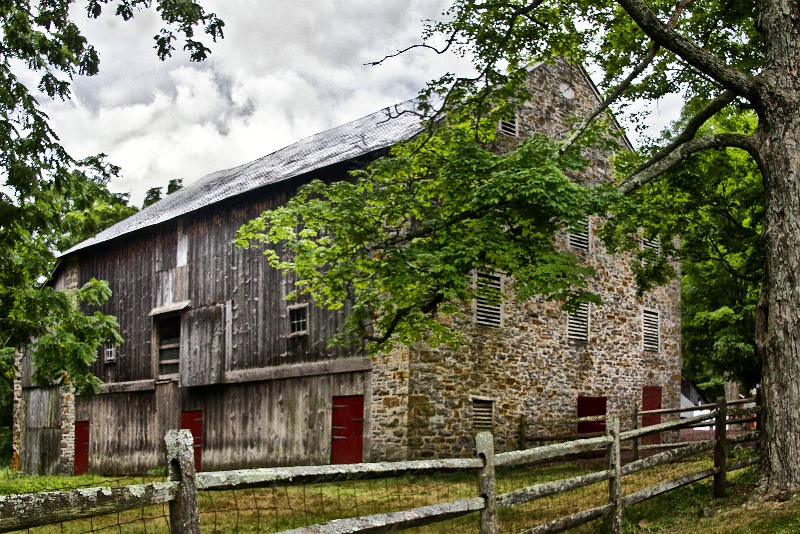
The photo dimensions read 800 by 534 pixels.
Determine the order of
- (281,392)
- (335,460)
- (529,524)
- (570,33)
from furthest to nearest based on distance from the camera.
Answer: (281,392) < (335,460) < (570,33) < (529,524)

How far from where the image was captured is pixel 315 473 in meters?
5.29

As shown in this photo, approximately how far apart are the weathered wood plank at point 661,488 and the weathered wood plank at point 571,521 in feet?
1.93

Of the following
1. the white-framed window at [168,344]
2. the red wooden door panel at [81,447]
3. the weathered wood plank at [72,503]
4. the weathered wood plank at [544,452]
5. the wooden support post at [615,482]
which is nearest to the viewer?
the weathered wood plank at [72,503]

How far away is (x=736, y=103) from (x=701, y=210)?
121 inches

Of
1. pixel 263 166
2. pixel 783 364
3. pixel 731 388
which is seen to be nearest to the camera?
pixel 783 364

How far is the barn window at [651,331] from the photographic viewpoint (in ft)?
79.4

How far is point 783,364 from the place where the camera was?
10805 millimetres

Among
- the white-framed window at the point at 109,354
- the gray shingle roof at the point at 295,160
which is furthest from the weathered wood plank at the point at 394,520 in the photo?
the white-framed window at the point at 109,354

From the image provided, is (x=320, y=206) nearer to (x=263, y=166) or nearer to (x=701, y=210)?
(x=701, y=210)

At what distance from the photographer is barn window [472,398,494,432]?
61.6 ft

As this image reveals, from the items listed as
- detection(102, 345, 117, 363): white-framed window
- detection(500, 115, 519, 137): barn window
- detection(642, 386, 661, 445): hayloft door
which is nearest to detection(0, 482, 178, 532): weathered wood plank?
detection(500, 115, 519, 137): barn window

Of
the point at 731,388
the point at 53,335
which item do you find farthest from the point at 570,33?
the point at 731,388

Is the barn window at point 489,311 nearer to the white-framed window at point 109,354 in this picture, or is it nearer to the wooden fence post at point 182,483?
the white-framed window at point 109,354

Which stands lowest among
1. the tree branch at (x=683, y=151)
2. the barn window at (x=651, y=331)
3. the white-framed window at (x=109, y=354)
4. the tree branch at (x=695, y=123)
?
the white-framed window at (x=109, y=354)
